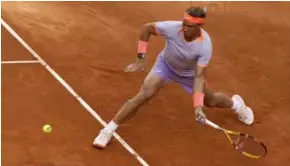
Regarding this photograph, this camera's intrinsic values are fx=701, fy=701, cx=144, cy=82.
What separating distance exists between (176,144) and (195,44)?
141 centimetres

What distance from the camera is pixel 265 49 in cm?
1120

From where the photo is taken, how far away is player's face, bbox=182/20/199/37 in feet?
24.4

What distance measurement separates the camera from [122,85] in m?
9.62

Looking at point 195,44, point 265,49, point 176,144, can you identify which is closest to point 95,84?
point 176,144

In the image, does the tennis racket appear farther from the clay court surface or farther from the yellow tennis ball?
the yellow tennis ball

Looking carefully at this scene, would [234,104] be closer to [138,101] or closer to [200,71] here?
[200,71]

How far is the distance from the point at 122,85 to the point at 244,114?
176cm

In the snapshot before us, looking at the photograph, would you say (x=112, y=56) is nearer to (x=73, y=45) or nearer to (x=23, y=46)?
(x=73, y=45)

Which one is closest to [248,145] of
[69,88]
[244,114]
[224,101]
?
[224,101]

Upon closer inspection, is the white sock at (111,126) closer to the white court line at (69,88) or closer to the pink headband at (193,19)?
the white court line at (69,88)

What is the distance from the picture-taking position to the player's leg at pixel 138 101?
7953mm

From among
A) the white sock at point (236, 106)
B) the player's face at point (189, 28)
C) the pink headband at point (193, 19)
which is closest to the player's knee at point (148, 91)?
the player's face at point (189, 28)

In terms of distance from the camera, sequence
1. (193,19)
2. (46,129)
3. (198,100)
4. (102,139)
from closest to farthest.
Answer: (193,19) → (198,100) → (102,139) → (46,129)

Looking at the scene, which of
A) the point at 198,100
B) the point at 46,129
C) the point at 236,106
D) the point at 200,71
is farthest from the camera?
the point at 236,106
